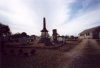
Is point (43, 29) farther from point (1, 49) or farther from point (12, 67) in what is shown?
point (12, 67)

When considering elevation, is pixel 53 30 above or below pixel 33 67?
above

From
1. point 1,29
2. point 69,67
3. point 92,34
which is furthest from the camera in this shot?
point 92,34

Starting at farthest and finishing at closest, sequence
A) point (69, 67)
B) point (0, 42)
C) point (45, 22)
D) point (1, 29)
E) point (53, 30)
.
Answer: point (53, 30)
point (45, 22)
point (1, 29)
point (0, 42)
point (69, 67)

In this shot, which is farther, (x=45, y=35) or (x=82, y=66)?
(x=45, y=35)

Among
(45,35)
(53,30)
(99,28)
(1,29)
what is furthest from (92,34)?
(1,29)

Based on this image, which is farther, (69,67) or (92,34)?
(92,34)

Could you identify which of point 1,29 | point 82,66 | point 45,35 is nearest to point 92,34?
point 45,35

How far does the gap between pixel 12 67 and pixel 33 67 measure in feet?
4.52

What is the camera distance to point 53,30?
46.1 meters

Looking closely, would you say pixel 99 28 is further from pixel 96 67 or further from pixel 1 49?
pixel 96 67

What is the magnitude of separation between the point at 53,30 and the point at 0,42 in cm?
2882

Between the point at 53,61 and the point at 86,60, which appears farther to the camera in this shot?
the point at 86,60

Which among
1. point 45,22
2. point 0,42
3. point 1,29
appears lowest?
point 0,42

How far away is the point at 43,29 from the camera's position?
4216 cm
